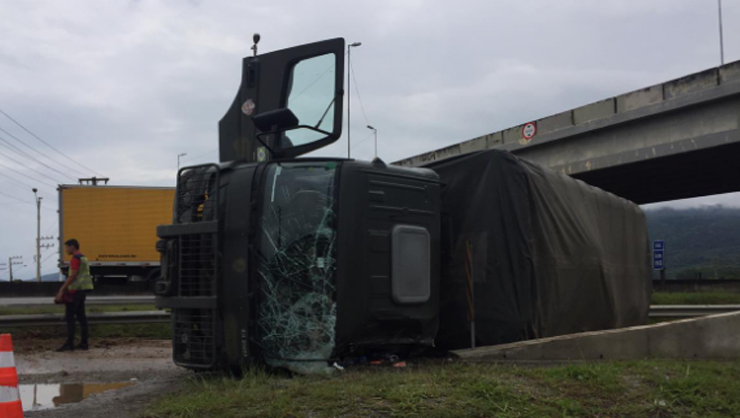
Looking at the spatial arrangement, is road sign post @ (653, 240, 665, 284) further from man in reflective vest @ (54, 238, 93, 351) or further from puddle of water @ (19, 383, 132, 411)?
puddle of water @ (19, 383, 132, 411)

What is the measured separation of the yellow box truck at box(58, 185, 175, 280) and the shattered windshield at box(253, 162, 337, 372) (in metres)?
22.4

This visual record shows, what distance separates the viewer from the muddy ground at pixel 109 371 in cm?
574

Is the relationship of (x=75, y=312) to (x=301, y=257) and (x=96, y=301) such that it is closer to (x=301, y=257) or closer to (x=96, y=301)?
(x=301, y=257)

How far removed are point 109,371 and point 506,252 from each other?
190 inches

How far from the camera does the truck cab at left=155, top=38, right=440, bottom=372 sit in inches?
239

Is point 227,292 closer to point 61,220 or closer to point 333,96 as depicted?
point 333,96

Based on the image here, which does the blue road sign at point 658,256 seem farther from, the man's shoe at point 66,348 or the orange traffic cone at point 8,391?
the orange traffic cone at point 8,391

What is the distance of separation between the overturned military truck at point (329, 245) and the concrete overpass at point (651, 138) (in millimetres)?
14733

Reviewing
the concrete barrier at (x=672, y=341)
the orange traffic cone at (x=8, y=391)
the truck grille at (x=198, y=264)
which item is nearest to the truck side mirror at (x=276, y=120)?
the truck grille at (x=198, y=264)

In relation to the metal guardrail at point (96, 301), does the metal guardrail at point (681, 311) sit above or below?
below

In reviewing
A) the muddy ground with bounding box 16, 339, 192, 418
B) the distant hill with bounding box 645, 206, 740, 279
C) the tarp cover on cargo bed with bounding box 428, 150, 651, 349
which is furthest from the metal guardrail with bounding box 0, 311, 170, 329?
the distant hill with bounding box 645, 206, 740, 279

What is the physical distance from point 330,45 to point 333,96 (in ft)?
1.63

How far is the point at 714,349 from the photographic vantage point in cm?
740

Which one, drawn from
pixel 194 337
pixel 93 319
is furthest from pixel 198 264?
pixel 93 319
